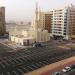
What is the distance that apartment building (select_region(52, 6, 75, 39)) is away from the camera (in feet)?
188

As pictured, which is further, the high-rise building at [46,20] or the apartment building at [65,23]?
the high-rise building at [46,20]

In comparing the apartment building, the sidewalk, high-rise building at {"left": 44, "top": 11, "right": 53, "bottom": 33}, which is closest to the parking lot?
the sidewalk

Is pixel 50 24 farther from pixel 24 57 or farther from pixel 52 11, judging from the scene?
pixel 24 57

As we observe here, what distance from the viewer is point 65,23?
189 ft

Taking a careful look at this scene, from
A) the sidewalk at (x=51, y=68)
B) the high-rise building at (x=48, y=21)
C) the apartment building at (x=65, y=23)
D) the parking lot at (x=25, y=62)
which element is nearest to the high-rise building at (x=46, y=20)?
the high-rise building at (x=48, y=21)

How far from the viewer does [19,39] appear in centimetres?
4856

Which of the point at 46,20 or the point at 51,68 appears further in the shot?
the point at 46,20

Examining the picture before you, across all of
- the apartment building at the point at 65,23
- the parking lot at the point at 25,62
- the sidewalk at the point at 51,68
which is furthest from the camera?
the apartment building at the point at 65,23

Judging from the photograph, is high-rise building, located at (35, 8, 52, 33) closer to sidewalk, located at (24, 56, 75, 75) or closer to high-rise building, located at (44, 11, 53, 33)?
high-rise building, located at (44, 11, 53, 33)

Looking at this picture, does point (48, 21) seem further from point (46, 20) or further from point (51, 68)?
point (51, 68)

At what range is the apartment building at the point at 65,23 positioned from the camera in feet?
188

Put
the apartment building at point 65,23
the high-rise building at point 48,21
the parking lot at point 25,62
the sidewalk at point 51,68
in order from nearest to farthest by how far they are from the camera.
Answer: the sidewalk at point 51,68 → the parking lot at point 25,62 → the apartment building at point 65,23 → the high-rise building at point 48,21

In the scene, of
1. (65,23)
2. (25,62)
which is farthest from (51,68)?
(65,23)

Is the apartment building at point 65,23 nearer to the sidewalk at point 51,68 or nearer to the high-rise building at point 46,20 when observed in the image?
the high-rise building at point 46,20
